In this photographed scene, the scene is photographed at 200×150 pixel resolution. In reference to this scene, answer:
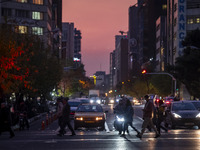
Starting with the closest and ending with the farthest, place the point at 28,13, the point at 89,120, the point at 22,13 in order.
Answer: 1. the point at 89,120
2. the point at 22,13
3. the point at 28,13

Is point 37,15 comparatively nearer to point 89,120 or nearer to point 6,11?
point 6,11

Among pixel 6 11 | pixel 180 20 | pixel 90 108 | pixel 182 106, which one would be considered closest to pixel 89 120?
pixel 90 108

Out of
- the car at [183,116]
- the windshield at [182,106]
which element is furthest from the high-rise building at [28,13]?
the car at [183,116]

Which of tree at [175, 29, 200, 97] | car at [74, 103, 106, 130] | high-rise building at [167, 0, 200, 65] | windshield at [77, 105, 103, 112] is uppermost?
high-rise building at [167, 0, 200, 65]

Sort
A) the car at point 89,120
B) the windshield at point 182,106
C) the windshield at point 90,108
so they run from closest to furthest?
the car at point 89,120 → the windshield at point 182,106 → the windshield at point 90,108

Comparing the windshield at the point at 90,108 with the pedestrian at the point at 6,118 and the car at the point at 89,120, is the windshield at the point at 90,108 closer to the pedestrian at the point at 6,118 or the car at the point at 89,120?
the car at the point at 89,120

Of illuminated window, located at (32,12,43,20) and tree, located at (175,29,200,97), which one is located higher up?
illuminated window, located at (32,12,43,20)

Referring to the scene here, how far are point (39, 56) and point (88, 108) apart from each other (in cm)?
2092

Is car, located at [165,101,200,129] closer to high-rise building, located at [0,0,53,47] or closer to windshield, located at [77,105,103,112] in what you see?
windshield, located at [77,105,103,112]

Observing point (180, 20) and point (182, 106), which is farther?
point (180, 20)

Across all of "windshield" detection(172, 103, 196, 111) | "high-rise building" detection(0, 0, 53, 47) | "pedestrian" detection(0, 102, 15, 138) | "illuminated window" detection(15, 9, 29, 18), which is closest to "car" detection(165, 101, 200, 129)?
"windshield" detection(172, 103, 196, 111)

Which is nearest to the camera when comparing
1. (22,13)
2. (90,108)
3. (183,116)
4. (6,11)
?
(183,116)

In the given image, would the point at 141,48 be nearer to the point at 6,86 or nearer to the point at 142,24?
the point at 142,24

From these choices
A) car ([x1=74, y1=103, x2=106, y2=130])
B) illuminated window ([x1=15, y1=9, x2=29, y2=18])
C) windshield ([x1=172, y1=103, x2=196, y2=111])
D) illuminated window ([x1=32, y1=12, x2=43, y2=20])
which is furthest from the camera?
illuminated window ([x1=32, y1=12, x2=43, y2=20])
